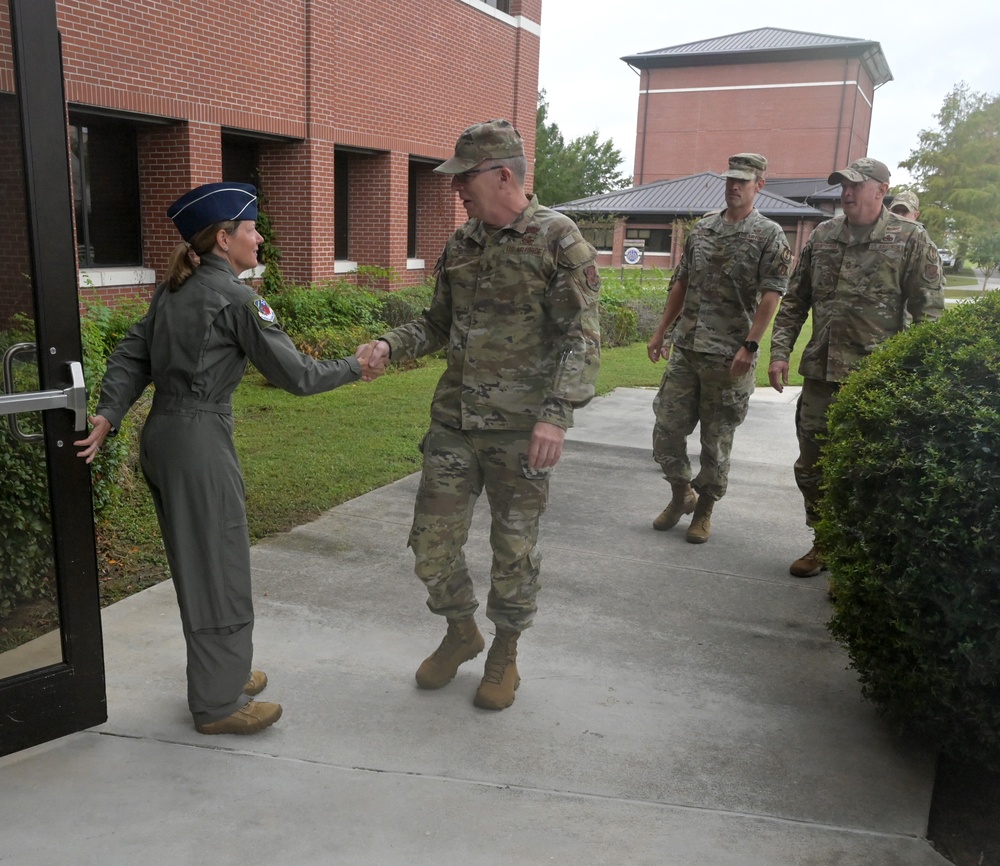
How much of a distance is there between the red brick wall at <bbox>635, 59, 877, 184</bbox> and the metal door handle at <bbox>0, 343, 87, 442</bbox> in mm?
53033

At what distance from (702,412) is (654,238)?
36.0 meters

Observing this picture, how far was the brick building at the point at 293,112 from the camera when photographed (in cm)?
1085

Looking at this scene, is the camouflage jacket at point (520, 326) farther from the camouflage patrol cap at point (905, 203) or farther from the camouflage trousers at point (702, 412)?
the camouflage patrol cap at point (905, 203)

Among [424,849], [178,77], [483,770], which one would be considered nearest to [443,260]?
[483,770]

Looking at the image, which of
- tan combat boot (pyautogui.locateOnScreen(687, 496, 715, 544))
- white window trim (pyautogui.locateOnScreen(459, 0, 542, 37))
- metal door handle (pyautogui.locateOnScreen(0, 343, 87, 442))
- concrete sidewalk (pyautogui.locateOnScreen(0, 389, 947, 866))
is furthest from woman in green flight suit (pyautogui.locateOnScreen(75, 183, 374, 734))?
white window trim (pyautogui.locateOnScreen(459, 0, 542, 37))

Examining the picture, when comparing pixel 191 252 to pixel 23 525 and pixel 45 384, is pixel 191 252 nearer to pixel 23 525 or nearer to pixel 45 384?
pixel 45 384

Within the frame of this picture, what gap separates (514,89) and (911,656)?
17482 millimetres

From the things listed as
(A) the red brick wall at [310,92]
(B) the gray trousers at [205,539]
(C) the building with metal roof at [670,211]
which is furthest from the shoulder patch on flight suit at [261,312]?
(C) the building with metal roof at [670,211]

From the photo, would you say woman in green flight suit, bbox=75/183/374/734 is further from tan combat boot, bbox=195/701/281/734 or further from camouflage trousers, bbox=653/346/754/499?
camouflage trousers, bbox=653/346/754/499

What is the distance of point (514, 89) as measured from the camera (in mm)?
18781

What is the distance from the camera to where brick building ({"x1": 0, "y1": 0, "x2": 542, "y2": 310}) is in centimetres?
1085

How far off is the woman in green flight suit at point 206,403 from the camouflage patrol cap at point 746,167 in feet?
10.3

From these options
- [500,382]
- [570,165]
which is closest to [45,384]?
[500,382]

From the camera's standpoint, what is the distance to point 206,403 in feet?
9.84
